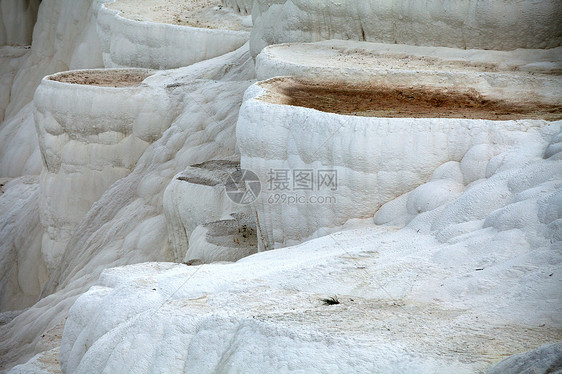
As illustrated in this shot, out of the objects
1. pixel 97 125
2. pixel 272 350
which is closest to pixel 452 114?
pixel 272 350

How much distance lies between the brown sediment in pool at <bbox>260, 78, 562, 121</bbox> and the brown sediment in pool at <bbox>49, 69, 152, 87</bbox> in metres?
5.63

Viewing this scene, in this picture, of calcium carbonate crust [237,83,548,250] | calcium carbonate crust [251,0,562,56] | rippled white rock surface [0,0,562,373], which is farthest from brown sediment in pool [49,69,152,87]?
calcium carbonate crust [237,83,548,250]

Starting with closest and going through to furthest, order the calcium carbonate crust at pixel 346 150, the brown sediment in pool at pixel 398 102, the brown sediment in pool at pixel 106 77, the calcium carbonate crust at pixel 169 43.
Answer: the calcium carbonate crust at pixel 346 150, the brown sediment in pool at pixel 398 102, the brown sediment in pool at pixel 106 77, the calcium carbonate crust at pixel 169 43

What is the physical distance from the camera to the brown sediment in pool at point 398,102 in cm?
690

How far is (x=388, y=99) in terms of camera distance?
7.73 meters

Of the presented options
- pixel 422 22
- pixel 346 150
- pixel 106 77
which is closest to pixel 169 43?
pixel 106 77

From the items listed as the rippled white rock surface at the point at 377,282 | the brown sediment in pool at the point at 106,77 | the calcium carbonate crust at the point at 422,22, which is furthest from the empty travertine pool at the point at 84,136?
the rippled white rock surface at the point at 377,282

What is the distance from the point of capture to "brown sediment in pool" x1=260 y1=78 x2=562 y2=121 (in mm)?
6902

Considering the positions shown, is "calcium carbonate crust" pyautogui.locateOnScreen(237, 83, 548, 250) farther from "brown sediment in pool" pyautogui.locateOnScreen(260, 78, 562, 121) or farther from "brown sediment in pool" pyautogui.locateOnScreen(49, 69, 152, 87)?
"brown sediment in pool" pyautogui.locateOnScreen(49, 69, 152, 87)

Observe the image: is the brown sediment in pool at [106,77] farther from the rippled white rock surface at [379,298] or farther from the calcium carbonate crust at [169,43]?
the rippled white rock surface at [379,298]

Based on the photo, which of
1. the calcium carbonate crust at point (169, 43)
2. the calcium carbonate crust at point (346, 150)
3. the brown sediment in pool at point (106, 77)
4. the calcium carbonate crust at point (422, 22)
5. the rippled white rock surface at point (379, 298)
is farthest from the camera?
the calcium carbonate crust at point (169, 43)

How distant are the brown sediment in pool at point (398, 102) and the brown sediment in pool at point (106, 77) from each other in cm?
563

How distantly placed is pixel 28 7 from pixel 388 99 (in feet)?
59.2

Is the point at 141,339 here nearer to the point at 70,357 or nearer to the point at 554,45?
the point at 70,357
